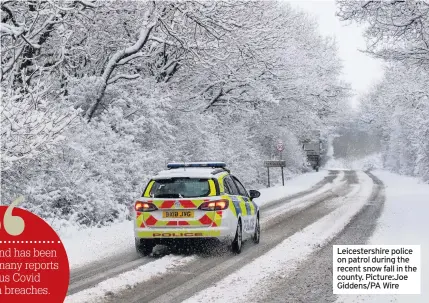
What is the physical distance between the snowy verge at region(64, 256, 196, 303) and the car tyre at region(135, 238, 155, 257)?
0.47 metres

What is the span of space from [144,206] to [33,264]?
5607mm

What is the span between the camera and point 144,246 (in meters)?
11.0

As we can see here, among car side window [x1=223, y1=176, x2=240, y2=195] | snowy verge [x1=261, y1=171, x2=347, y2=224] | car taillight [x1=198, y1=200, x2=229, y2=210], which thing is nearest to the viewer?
car taillight [x1=198, y1=200, x2=229, y2=210]

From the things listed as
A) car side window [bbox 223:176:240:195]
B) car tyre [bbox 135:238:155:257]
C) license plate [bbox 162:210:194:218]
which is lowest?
car tyre [bbox 135:238:155:257]

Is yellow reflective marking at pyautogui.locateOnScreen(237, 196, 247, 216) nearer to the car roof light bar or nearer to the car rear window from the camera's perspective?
A: the car roof light bar

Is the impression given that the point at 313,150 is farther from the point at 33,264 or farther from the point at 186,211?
the point at 33,264

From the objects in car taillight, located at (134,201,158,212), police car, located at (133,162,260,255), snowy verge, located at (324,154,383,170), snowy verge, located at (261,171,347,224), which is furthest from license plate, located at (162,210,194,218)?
snowy verge, located at (324,154,383,170)

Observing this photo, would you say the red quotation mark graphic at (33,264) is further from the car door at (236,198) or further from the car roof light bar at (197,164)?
the car roof light bar at (197,164)

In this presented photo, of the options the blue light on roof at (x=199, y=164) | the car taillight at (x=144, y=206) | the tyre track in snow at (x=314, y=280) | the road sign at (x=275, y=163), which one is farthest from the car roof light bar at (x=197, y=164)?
the road sign at (x=275, y=163)

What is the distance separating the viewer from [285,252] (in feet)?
37.0

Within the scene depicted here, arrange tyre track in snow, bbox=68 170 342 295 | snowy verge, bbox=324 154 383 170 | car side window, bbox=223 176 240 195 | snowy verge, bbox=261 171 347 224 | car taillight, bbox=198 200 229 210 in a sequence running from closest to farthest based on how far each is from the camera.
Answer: tyre track in snow, bbox=68 170 342 295 < car taillight, bbox=198 200 229 210 < car side window, bbox=223 176 240 195 < snowy verge, bbox=261 171 347 224 < snowy verge, bbox=324 154 383 170

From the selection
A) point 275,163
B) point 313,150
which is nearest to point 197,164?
point 275,163

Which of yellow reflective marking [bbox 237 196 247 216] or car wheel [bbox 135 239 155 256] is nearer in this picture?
car wheel [bbox 135 239 155 256]

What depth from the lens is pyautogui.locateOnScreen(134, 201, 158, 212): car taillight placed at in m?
10.9
